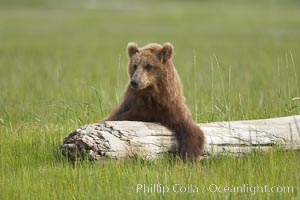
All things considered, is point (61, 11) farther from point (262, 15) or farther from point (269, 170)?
point (269, 170)

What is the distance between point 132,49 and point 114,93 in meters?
3.60

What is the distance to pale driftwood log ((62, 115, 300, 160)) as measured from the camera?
5.91m

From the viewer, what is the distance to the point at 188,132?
6.36 m

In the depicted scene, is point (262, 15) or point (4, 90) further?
point (262, 15)

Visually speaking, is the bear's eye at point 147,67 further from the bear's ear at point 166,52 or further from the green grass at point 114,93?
the green grass at point 114,93

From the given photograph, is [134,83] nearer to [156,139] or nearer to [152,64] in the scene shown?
[152,64]

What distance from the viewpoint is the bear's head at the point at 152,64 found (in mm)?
6336

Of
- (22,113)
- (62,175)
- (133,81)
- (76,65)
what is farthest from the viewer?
(76,65)

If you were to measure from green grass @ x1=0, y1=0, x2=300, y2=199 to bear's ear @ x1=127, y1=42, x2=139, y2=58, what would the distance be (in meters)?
0.63

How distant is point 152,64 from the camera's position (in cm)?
641

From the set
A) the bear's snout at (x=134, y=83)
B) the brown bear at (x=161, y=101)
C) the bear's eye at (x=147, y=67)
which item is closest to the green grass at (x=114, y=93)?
the brown bear at (x=161, y=101)

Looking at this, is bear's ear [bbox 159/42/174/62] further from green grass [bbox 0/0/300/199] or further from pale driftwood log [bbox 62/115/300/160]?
pale driftwood log [bbox 62/115/300/160]

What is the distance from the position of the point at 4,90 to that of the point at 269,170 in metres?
7.45

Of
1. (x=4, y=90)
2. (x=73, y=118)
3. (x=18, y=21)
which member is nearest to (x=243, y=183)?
(x=73, y=118)
